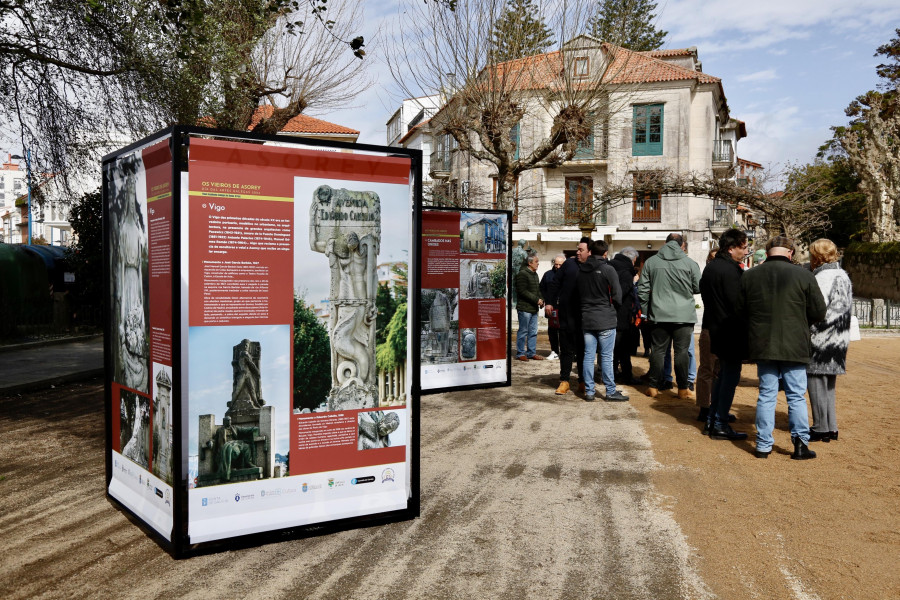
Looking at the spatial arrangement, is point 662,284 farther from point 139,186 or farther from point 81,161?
point 81,161

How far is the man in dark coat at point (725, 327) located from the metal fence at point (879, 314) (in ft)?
51.8

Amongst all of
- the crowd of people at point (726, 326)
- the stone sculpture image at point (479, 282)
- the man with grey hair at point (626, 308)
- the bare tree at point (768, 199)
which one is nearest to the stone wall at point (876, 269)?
the bare tree at point (768, 199)

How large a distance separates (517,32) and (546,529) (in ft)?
41.0

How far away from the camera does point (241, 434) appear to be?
169 inches

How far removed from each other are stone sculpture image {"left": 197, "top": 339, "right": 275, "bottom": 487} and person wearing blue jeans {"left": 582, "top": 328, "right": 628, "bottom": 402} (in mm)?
Answer: 5720

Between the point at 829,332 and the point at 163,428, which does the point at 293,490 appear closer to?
the point at 163,428

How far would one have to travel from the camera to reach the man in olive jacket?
640 cm

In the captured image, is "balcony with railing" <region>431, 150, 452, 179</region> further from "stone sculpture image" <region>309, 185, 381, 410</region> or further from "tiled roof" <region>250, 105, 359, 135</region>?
"stone sculpture image" <region>309, 185, 381, 410</region>

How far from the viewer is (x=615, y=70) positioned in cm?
1623

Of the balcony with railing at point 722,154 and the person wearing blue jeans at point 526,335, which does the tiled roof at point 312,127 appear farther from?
the person wearing blue jeans at point 526,335

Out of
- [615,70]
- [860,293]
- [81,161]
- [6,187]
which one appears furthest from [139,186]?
[6,187]

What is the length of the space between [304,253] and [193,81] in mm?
8267

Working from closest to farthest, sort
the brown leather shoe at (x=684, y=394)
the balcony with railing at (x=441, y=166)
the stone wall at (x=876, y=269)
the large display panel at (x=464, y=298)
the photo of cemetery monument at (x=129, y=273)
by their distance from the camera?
the photo of cemetery monument at (x=129, y=273), the large display panel at (x=464, y=298), the brown leather shoe at (x=684, y=394), the stone wall at (x=876, y=269), the balcony with railing at (x=441, y=166)

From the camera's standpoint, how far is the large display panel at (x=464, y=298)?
362 inches
